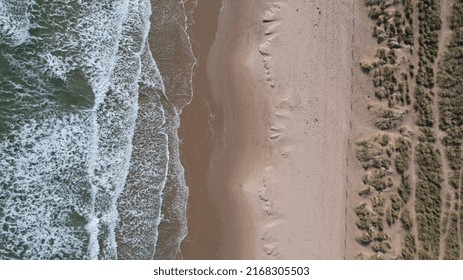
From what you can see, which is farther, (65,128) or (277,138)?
(277,138)

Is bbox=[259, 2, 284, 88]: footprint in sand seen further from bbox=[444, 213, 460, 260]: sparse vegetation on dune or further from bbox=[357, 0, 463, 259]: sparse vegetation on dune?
bbox=[444, 213, 460, 260]: sparse vegetation on dune

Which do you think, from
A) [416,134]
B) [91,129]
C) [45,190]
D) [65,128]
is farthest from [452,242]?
[45,190]

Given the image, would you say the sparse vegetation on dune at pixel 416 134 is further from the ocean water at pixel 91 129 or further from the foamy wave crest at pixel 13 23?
the foamy wave crest at pixel 13 23

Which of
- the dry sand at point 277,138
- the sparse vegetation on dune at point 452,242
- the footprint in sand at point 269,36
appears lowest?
the sparse vegetation on dune at point 452,242

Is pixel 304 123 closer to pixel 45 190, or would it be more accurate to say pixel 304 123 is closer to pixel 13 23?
pixel 45 190

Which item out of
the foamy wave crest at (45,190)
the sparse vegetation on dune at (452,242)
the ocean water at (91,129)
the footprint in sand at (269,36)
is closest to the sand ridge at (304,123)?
the footprint in sand at (269,36)

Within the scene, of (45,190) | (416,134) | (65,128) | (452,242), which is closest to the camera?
(45,190)
